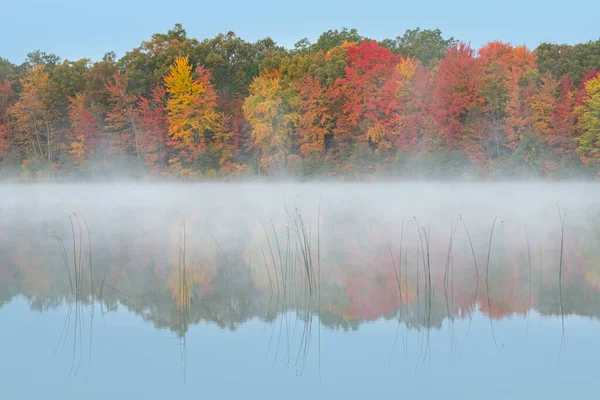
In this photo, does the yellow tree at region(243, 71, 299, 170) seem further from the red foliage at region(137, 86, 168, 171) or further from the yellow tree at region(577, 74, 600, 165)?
the yellow tree at region(577, 74, 600, 165)

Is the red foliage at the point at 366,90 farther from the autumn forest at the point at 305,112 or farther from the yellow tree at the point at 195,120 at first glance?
the yellow tree at the point at 195,120

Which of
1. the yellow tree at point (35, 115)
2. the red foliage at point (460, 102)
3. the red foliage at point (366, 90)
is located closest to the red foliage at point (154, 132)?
the yellow tree at point (35, 115)

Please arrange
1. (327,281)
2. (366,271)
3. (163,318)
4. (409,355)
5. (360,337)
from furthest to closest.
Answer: (366,271), (327,281), (163,318), (360,337), (409,355)

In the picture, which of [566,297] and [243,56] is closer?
[566,297]

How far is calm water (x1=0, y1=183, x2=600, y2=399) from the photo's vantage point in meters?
6.20

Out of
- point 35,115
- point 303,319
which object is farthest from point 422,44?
point 303,319

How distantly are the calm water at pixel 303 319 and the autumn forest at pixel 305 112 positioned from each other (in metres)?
28.8

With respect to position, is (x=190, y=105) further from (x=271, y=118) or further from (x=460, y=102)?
(x=460, y=102)

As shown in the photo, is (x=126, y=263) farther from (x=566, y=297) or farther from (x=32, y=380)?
(x=566, y=297)

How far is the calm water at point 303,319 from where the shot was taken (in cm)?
620

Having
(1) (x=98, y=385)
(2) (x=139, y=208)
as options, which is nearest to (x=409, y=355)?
(1) (x=98, y=385)

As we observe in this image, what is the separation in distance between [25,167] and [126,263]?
45.5 meters

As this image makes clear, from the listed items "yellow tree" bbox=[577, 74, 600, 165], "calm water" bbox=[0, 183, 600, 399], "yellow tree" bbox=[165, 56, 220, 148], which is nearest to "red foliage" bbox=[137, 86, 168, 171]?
"yellow tree" bbox=[165, 56, 220, 148]

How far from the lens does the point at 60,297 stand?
928cm
